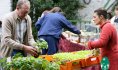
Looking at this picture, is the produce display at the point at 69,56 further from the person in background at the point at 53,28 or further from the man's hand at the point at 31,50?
the person in background at the point at 53,28

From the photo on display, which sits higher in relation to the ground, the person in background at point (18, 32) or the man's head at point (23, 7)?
the man's head at point (23, 7)

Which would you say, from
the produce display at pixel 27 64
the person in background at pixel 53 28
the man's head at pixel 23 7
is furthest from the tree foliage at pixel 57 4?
the produce display at pixel 27 64

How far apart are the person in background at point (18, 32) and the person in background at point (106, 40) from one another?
1.02m

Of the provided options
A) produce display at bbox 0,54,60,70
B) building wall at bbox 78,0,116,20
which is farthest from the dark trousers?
building wall at bbox 78,0,116,20

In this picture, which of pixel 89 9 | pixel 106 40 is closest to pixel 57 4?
pixel 89 9

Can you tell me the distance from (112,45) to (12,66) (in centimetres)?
244

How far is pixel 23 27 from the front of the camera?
7219 millimetres

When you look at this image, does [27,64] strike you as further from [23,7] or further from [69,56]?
[69,56]

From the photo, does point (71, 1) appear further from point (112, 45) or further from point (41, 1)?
point (112, 45)

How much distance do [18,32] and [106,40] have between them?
138 centimetres

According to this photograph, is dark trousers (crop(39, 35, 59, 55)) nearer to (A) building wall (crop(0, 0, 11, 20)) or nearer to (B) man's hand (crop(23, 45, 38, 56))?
(B) man's hand (crop(23, 45, 38, 56))

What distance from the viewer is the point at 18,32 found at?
7.18 meters

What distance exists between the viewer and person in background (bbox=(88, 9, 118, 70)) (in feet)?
24.1

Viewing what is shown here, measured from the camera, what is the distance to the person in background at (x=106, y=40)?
736 cm
